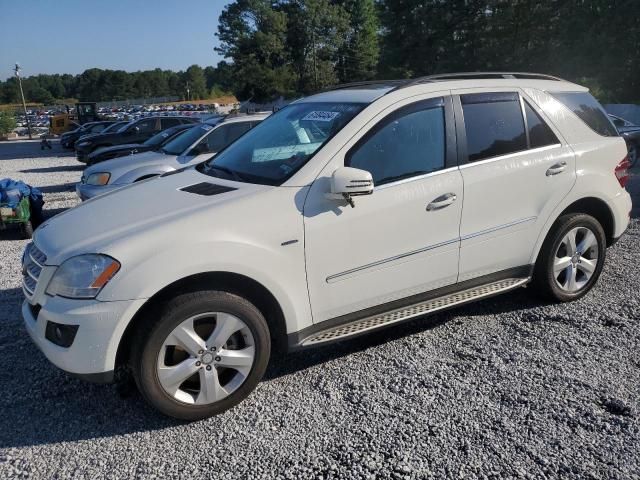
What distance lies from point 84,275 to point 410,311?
2.04 meters

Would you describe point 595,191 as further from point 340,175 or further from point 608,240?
point 340,175

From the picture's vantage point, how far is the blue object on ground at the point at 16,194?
7.73 m

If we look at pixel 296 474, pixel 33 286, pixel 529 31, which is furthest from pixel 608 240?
pixel 529 31

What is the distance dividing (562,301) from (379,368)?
1881mm

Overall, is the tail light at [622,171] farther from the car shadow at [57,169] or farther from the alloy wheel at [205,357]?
the car shadow at [57,169]

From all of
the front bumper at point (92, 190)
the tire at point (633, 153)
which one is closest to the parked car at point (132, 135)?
the front bumper at point (92, 190)

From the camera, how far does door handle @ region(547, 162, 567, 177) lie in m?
4.04

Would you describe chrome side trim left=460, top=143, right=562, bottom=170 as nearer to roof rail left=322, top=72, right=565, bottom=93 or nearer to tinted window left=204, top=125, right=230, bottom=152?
roof rail left=322, top=72, right=565, bottom=93

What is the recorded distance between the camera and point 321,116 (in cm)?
375

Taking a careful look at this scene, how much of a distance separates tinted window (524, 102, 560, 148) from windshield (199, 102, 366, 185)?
1421 mm

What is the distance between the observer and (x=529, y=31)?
30562 mm

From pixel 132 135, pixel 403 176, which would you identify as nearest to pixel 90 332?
pixel 403 176

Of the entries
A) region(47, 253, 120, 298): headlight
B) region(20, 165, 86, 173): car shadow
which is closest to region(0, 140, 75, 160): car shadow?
region(20, 165, 86, 173): car shadow

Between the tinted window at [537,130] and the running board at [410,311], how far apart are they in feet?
3.49
